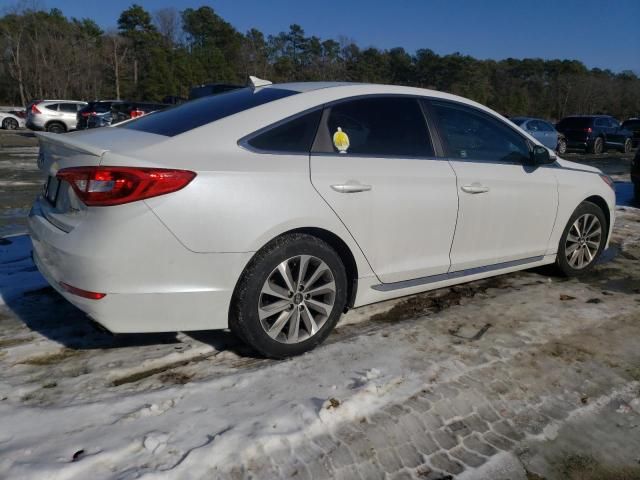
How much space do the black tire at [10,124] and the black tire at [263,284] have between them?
29578mm

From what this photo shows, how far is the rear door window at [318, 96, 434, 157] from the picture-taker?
332 centimetres

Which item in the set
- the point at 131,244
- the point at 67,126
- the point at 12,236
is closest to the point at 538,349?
the point at 131,244

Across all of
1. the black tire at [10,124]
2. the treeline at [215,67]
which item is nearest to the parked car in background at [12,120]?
the black tire at [10,124]

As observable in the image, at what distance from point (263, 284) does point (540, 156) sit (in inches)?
102

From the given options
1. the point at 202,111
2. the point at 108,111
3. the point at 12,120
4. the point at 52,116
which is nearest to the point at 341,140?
the point at 202,111

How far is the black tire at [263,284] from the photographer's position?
2895mm

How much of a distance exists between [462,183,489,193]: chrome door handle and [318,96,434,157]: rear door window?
332 millimetres

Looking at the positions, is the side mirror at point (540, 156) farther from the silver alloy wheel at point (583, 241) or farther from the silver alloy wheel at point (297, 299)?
the silver alloy wheel at point (297, 299)

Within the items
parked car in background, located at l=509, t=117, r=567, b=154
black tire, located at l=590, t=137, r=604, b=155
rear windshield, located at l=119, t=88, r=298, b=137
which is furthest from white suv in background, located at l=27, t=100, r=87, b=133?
rear windshield, located at l=119, t=88, r=298, b=137

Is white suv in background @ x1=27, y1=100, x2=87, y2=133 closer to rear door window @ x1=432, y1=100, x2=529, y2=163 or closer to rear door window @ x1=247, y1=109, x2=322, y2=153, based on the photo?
rear door window @ x1=432, y1=100, x2=529, y2=163

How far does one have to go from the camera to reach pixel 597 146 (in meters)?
22.3

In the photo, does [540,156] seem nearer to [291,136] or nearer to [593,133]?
[291,136]

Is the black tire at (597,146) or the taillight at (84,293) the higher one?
the black tire at (597,146)

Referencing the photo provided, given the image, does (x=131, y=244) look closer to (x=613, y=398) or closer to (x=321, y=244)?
(x=321, y=244)
